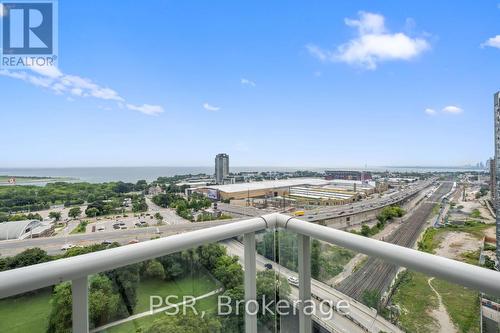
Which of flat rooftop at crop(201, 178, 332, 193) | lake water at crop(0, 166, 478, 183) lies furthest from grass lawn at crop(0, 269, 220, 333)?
lake water at crop(0, 166, 478, 183)

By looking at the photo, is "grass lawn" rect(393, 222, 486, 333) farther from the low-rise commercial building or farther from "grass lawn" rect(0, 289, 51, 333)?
the low-rise commercial building

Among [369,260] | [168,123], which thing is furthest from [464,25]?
[168,123]

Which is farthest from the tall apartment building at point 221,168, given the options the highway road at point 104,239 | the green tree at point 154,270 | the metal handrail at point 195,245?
the green tree at point 154,270

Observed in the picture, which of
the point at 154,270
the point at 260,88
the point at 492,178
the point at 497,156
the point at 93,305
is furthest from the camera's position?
the point at 260,88

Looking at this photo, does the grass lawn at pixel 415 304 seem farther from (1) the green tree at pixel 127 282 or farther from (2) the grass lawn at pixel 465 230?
(2) the grass lawn at pixel 465 230

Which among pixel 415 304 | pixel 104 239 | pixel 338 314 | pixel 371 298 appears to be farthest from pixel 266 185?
pixel 415 304

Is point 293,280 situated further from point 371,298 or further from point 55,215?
point 55,215

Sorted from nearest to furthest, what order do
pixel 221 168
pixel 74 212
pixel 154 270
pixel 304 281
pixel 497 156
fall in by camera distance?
pixel 154 270, pixel 304 281, pixel 497 156, pixel 74 212, pixel 221 168
